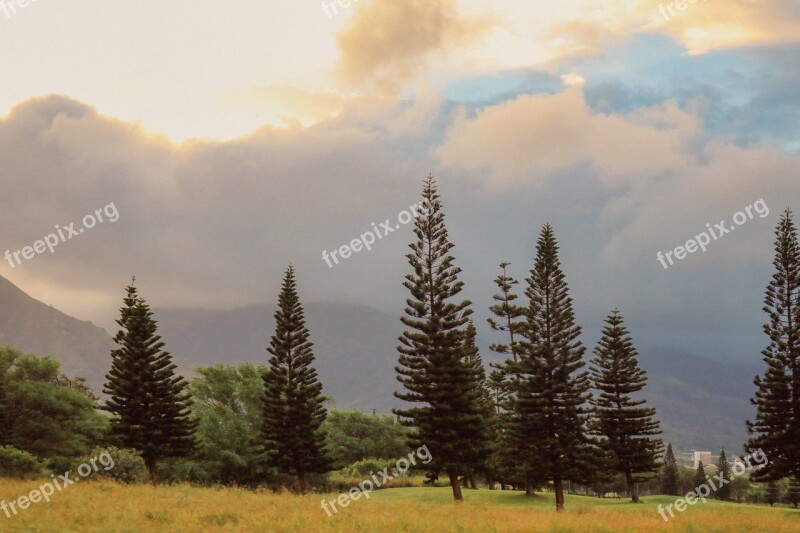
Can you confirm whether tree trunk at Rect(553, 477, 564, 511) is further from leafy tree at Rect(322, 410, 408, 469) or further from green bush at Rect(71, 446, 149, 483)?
leafy tree at Rect(322, 410, 408, 469)

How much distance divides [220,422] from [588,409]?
3100 centimetres

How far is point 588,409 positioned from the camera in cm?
4225

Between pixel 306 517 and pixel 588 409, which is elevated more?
pixel 588 409

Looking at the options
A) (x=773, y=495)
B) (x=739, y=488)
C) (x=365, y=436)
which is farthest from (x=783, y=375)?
(x=739, y=488)

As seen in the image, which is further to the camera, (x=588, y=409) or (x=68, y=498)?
(x=588, y=409)

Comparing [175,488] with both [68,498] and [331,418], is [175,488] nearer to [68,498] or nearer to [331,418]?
[68,498]

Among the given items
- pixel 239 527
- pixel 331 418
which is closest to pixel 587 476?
pixel 239 527

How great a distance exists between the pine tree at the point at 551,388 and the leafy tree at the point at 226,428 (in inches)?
878

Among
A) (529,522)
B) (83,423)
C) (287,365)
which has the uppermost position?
(287,365)

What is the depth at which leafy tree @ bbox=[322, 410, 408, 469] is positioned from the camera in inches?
3329

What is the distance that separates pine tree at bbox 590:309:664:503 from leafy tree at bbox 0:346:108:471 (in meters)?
38.5

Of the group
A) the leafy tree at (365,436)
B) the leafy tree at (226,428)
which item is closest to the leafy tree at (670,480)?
the leafy tree at (365,436)

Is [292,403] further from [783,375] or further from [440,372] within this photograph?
[783,375]

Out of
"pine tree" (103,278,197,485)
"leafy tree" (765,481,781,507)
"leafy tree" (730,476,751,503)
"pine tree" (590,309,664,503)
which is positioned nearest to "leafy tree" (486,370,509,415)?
"pine tree" (590,309,664,503)
